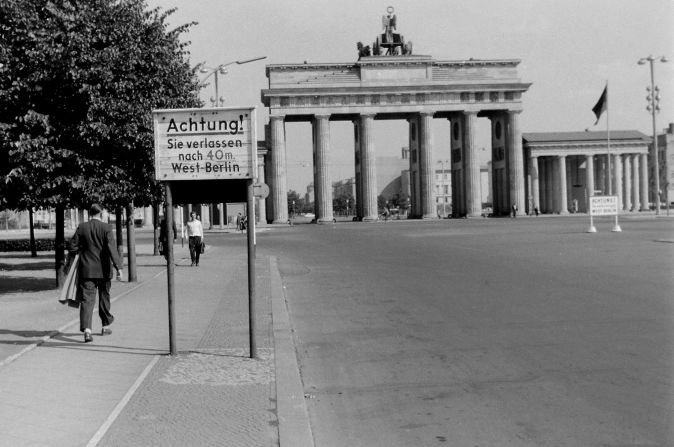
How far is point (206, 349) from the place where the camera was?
32.0ft

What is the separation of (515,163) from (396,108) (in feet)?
52.7

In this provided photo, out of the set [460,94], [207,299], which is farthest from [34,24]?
[460,94]

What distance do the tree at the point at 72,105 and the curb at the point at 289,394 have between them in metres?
6.22

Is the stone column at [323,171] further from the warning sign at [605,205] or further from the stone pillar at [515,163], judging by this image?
the warning sign at [605,205]

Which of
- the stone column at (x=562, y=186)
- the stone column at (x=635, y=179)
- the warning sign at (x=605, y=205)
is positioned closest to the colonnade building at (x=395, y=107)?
the stone column at (x=562, y=186)

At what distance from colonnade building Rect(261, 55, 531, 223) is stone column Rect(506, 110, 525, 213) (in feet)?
0.40

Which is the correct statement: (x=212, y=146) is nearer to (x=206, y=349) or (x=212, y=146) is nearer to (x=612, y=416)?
(x=206, y=349)

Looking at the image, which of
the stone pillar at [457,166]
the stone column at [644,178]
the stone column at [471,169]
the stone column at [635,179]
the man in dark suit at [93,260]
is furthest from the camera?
the stone column at [644,178]

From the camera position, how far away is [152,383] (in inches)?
308

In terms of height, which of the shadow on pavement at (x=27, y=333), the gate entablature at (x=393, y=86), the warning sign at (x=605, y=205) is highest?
the gate entablature at (x=393, y=86)

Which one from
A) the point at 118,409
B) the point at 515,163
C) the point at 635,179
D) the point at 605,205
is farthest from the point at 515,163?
the point at 118,409

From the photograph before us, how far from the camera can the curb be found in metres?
5.97

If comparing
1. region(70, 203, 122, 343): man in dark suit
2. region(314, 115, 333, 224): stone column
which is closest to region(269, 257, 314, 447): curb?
region(70, 203, 122, 343): man in dark suit

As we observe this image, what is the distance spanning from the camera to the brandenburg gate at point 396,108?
9212 cm
